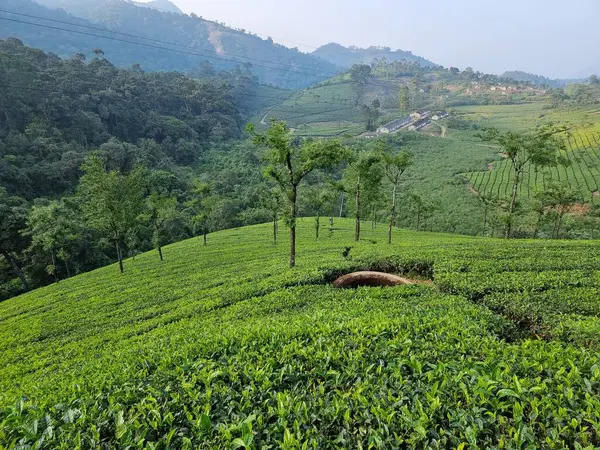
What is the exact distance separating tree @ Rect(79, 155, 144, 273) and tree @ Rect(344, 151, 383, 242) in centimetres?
1836

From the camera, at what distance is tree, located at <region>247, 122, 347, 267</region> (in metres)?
17.6

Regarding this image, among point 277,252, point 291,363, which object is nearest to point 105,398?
point 291,363

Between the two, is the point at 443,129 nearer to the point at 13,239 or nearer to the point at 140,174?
the point at 140,174

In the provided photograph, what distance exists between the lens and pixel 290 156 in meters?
18.5

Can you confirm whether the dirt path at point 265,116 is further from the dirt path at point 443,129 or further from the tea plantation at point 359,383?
the tea plantation at point 359,383

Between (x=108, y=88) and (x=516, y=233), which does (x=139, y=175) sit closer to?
(x=516, y=233)

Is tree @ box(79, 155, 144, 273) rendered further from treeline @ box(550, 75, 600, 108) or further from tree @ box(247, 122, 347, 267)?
treeline @ box(550, 75, 600, 108)

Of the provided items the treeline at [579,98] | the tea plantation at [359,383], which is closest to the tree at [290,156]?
the tea plantation at [359,383]

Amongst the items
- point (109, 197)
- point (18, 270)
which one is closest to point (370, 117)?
point (109, 197)

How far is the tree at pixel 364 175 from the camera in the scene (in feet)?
94.8

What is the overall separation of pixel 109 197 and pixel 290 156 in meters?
15.4

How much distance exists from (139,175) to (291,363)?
88.0 ft

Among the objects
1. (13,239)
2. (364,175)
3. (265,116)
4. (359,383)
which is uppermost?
(265,116)

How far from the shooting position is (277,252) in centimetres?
2970
